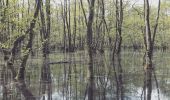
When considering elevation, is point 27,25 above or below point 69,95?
above

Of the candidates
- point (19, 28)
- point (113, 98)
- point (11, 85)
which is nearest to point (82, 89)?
point (113, 98)

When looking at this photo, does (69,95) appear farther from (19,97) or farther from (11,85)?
(11,85)

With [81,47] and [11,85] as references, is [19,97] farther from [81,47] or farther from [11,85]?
[81,47]

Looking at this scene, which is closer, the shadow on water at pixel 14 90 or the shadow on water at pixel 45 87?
the shadow on water at pixel 14 90

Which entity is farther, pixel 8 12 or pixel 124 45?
pixel 124 45

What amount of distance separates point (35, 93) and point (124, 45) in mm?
73765

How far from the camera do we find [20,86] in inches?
618

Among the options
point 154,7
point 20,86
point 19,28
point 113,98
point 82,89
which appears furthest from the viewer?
point 154,7

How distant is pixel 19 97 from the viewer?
1274cm

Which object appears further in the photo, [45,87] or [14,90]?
[45,87]

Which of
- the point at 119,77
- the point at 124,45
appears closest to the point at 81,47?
the point at 124,45

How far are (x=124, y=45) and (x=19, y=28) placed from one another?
70368mm

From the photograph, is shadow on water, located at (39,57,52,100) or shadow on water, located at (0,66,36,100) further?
shadow on water, located at (39,57,52,100)

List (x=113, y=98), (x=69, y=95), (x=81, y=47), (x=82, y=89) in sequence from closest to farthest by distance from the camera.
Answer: (x=113, y=98) < (x=69, y=95) < (x=82, y=89) < (x=81, y=47)
